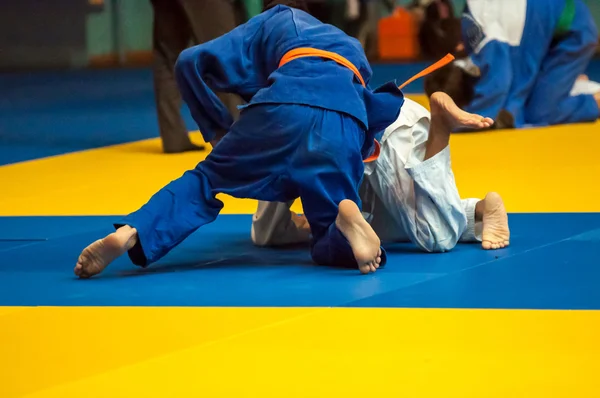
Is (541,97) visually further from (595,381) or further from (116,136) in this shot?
(595,381)

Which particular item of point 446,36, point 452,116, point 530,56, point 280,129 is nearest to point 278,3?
point 280,129

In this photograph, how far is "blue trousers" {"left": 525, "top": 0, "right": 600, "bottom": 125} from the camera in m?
7.68

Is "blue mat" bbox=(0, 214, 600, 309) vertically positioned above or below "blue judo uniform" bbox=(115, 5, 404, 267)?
below

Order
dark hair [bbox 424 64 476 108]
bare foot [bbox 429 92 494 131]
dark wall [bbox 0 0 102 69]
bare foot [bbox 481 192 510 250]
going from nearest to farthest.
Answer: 1. bare foot [bbox 429 92 494 131]
2. bare foot [bbox 481 192 510 250]
3. dark hair [bbox 424 64 476 108]
4. dark wall [bbox 0 0 102 69]

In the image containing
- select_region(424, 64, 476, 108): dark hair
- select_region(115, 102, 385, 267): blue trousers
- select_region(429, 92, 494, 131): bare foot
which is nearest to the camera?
select_region(115, 102, 385, 267): blue trousers

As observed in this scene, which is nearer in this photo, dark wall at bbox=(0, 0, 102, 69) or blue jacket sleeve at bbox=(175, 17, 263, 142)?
blue jacket sleeve at bbox=(175, 17, 263, 142)

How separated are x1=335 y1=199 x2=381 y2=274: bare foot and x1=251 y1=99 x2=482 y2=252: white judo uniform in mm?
422

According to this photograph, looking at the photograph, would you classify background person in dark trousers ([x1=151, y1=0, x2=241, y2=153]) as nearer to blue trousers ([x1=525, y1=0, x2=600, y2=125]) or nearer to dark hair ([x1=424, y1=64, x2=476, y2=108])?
dark hair ([x1=424, y1=64, x2=476, y2=108])

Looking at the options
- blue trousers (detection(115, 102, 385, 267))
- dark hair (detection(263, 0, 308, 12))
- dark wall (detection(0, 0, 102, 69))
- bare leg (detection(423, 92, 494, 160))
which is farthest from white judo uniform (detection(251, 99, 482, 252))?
dark wall (detection(0, 0, 102, 69))

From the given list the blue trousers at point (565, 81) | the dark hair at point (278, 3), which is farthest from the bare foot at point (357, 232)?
the blue trousers at point (565, 81)

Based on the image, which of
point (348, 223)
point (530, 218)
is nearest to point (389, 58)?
point (530, 218)

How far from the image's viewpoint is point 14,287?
3525 mm

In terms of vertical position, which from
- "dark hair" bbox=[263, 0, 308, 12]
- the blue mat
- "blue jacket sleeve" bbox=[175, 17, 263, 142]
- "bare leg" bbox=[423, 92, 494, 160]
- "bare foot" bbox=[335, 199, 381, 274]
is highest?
"dark hair" bbox=[263, 0, 308, 12]

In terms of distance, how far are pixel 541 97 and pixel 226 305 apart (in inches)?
197
